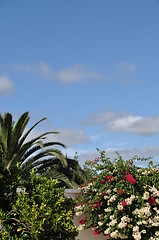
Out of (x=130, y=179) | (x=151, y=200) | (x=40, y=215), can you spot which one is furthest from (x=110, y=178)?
(x=40, y=215)

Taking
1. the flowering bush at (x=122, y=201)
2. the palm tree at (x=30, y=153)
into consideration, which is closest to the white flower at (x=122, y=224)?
the flowering bush at (x=122, y=201)

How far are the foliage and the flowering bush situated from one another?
2422mm

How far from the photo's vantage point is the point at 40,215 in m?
3.51

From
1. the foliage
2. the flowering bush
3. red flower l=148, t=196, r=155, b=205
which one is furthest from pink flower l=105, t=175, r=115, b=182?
the foliage

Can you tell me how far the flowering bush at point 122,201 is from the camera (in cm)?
620

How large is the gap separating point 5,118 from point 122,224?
784 centimetres

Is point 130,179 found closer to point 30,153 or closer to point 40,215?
point 40,215

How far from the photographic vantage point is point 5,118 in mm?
13031

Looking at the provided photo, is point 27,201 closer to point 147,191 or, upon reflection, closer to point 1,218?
point 1,218

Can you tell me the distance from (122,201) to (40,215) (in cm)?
299

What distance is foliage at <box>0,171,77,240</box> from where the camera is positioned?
11.5ft

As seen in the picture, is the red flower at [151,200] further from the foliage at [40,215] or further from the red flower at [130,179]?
the foliage at [40,215]

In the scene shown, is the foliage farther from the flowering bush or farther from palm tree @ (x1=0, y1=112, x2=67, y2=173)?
palm tree @ (x1=0, y1=112, x2=67, y2=173)

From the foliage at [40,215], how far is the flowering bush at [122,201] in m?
2.42
